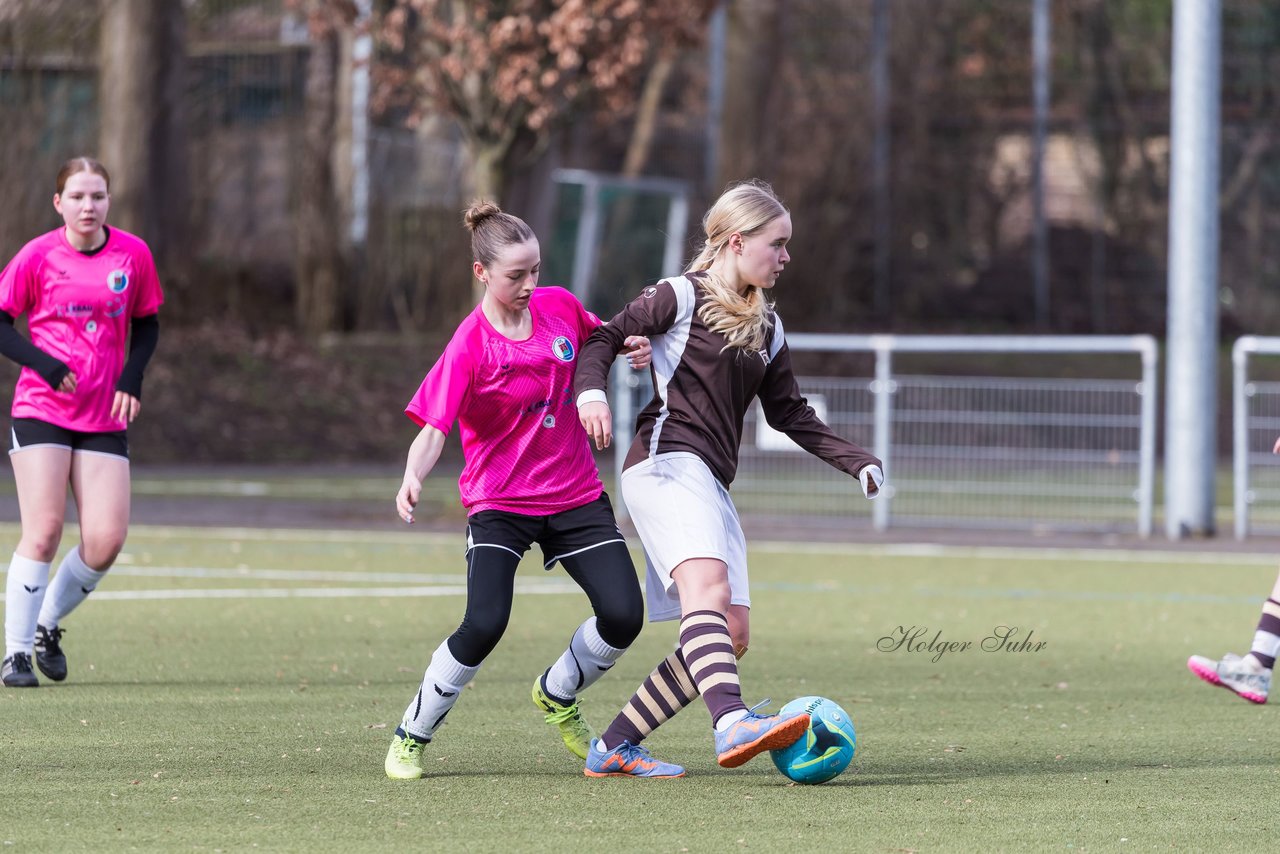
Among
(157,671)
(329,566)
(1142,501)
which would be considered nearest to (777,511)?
(1142,501)

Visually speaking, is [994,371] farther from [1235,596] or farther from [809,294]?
[1235,596]

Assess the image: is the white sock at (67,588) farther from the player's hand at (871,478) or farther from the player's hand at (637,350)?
the player's hand at (871,478)

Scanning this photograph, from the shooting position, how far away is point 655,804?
554cm

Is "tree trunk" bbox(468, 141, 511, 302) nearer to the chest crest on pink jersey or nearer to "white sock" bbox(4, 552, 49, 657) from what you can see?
"white sock" bbox(4, 552, 49, 657)

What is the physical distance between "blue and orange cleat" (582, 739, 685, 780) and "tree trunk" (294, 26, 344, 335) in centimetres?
2124

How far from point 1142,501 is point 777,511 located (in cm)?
282

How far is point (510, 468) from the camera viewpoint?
5906mm

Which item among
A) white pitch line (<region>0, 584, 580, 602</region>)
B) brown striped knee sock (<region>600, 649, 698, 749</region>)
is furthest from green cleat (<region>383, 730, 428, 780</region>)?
white pitch line (<region>0, 584, 580, 602</region>)

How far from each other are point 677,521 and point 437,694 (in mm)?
875

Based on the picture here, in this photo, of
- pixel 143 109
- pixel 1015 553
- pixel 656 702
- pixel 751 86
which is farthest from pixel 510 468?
pixel 751 86

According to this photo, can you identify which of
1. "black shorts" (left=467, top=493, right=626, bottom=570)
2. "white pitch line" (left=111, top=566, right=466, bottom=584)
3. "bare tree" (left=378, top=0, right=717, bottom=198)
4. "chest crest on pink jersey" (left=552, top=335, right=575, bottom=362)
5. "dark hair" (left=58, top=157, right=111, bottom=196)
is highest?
"bare tree" (left=378, top=0, right=717, bottom=198)

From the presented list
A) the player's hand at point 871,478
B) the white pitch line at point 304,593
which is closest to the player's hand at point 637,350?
the player's hand at point 871,478

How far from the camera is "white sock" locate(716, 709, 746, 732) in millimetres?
5551

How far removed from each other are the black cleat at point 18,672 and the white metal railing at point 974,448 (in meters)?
7.72
